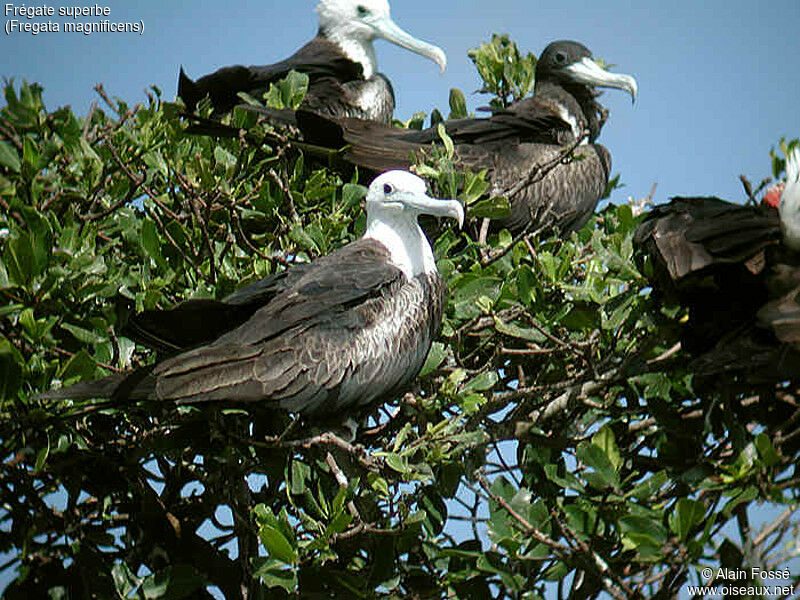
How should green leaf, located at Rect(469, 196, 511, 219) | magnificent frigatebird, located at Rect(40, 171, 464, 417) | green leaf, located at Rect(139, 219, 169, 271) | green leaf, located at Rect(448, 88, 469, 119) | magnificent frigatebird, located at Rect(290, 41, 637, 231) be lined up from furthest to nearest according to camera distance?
green leaf, located at Rect(448, 88, 469, 119) < magnificent frigatebird, located at Rect(290, 41, 637, 231) < green leaf, located at Rect(469, 196, 511, 219) < green leaf, located at Rect(139, 219, 169, 271) < magnificent frigatebird, located at Rect(40, 171, 464, 417)

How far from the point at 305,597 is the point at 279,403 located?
47cm

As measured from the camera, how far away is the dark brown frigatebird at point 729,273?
2.73 metres

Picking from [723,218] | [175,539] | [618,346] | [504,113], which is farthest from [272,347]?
[504,113]

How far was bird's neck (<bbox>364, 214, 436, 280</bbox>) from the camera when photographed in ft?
10.8

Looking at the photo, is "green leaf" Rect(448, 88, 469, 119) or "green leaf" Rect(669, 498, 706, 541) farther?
"green leaf" Rect(448, 88, 469, 119)

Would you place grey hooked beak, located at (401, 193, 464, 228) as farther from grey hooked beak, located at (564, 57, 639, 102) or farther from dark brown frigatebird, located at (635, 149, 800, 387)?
grey hooked beak, located at (564, 57, 639, 102)

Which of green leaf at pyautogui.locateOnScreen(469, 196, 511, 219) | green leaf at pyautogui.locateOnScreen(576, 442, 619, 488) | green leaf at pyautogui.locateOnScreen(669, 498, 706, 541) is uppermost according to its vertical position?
green leaf at pyautogui.locateOnScreen(469, 196, 511, 219)

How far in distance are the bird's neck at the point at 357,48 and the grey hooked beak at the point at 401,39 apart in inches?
3.2

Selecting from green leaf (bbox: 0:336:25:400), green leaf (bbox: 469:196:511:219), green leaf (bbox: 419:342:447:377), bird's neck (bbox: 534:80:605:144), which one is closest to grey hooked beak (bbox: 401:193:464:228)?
green leaf (bbox: 469:196:511:219)

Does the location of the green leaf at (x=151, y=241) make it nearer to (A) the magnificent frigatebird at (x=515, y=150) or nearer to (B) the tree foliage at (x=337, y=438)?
(B) the tree foliage at (x=337, y=438)

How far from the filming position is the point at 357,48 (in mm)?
5395

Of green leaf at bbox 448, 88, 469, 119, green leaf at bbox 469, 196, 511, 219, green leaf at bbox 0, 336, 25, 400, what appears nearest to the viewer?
green leaf at bbox 0, 336, 25, 400

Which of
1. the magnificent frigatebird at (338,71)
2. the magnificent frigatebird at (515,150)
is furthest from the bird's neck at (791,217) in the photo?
the magnificent frigatebird at (338,71)

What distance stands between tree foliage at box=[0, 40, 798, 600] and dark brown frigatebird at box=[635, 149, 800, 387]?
7 centimetres
